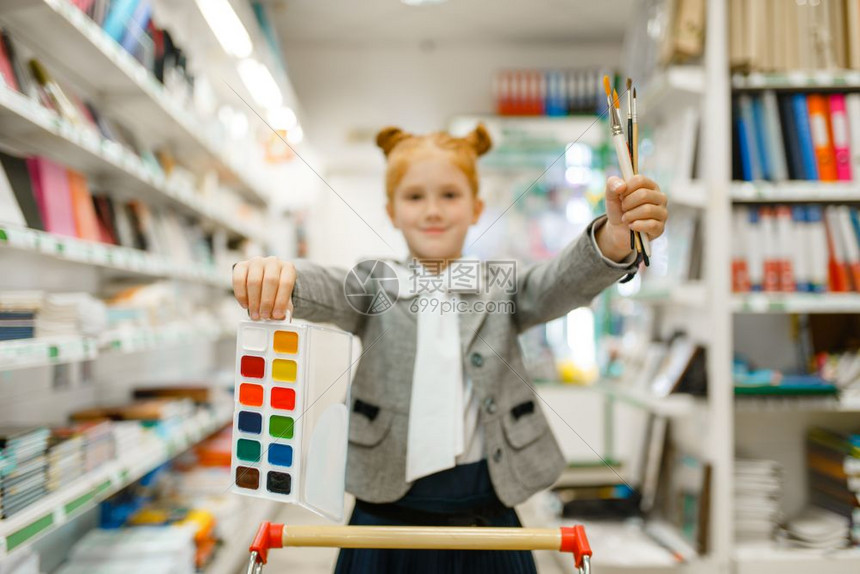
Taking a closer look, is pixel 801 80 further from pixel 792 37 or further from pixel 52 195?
pixel 52 195

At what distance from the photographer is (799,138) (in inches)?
79.0

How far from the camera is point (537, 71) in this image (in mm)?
4258

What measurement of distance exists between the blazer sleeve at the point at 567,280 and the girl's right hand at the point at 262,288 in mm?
438

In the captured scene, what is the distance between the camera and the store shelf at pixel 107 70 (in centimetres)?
135

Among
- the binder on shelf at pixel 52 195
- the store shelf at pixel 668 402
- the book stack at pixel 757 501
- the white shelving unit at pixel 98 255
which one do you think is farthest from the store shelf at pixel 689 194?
the binder on shelf at pixel 52 195

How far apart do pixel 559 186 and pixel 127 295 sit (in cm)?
279

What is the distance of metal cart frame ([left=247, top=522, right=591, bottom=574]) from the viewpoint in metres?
0.75

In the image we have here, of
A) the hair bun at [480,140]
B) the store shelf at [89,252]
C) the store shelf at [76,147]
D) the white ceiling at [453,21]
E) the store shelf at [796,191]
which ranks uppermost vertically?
the white ceiling at [453,21]

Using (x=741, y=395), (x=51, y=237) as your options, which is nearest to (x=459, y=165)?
(x=51, y=237)

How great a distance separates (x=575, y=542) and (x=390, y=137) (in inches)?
28.5

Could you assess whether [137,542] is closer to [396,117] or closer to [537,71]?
[396,117]

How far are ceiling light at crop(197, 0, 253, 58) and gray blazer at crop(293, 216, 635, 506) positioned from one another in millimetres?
1606

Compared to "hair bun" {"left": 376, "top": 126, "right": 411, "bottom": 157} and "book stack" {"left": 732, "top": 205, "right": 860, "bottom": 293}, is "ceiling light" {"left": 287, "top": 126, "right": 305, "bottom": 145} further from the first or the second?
"book stack" {"left": 732, "top": 205, "right": 860, "bottom": 293}

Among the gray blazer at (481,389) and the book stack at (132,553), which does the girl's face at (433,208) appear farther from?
the book stack at (132,553)
